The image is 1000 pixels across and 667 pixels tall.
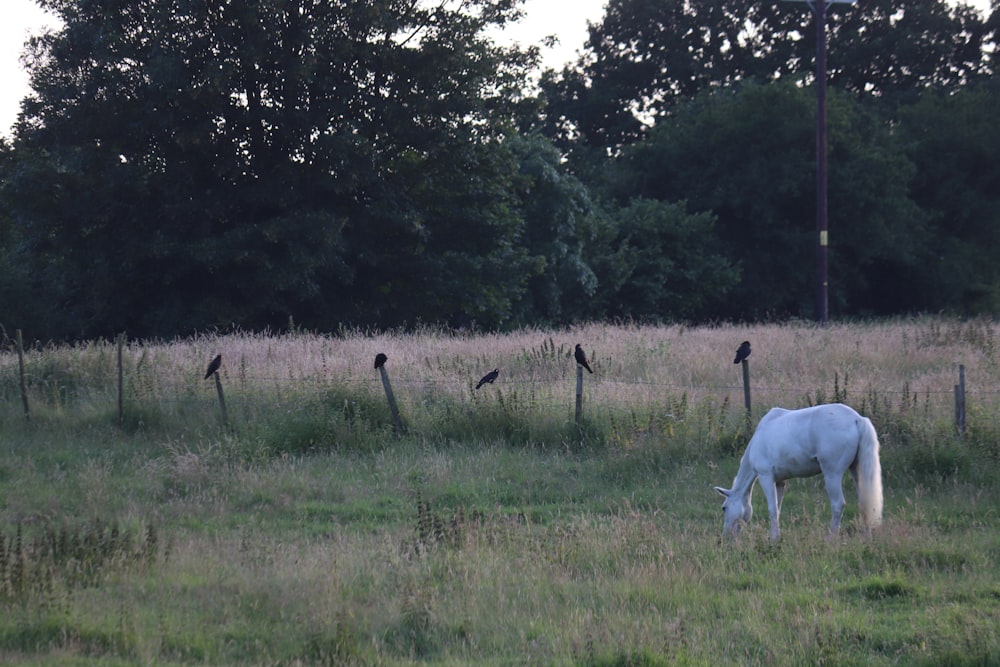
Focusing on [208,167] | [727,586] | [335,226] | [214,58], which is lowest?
[727,586]

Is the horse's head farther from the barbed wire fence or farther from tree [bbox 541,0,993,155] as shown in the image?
tree [bbox 541,0,993,155]

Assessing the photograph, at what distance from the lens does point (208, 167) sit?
92.4ft

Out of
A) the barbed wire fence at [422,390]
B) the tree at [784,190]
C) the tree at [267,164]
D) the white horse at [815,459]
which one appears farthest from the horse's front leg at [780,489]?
the tree at [784,190]

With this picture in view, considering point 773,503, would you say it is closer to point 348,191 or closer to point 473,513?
point 473,513

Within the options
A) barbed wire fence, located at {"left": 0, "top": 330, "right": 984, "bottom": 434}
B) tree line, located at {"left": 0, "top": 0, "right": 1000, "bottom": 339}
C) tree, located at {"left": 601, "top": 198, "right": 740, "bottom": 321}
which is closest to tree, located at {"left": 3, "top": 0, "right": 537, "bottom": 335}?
tree line, located at {"left": 0, "top": 0, "right": 1000, "bottom": 339}

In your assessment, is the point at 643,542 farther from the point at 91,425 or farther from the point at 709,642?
the point at 91,425

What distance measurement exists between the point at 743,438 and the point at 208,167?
20.3m

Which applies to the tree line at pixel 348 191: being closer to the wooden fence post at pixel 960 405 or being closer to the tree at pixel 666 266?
the tree at pixel 666 266

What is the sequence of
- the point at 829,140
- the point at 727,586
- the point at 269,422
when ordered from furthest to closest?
the point at 829,140, the point at 269,422, the point at 727,586

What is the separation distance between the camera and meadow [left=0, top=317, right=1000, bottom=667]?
6.19 metres

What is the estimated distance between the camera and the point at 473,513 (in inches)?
390

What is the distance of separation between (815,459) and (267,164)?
74.3ft

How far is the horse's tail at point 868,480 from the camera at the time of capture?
28.4 feet

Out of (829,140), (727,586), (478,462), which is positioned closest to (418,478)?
(478,462)
